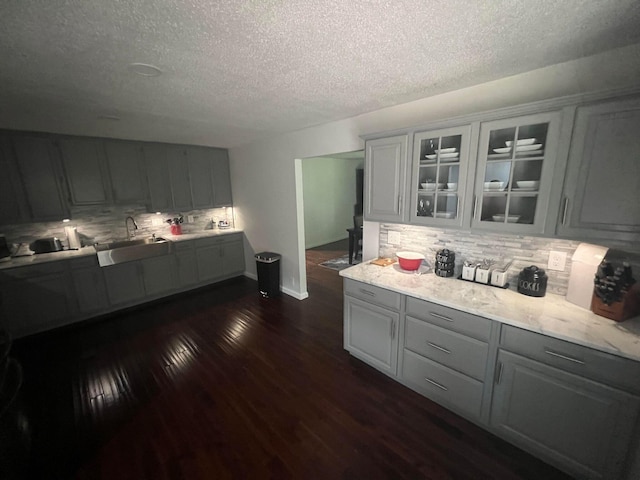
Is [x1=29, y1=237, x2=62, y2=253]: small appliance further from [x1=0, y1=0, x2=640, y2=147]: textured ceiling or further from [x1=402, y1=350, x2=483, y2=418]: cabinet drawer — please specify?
[x1=402, y1=350, x2=483, y2=418]: cabinet drawer

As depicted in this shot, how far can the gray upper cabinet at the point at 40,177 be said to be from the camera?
9.80 ft

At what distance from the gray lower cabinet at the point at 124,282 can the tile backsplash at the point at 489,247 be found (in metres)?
3.47

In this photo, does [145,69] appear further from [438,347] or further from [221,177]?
[221,177]

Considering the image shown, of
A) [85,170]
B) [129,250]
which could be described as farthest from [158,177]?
[129,250]

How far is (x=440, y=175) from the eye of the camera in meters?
2.04

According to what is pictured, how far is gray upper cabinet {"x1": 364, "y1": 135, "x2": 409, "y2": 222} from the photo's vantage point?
7.08ft

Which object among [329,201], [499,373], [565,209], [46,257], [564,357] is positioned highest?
[565,209]

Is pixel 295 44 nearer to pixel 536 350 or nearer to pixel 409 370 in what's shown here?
pixel 536 350

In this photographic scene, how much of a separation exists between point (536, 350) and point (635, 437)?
1.63 ft

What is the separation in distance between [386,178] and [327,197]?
501cm

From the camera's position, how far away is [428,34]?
4.23ft

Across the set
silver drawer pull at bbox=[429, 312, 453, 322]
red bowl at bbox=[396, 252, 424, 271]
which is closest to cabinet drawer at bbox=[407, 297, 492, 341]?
silver drawer pull at bbox=[429, 312, 453, 322]

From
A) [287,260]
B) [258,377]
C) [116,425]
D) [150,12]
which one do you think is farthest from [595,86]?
[116,425]

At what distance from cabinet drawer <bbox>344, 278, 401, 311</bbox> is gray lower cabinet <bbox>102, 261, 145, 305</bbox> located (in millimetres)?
3144
